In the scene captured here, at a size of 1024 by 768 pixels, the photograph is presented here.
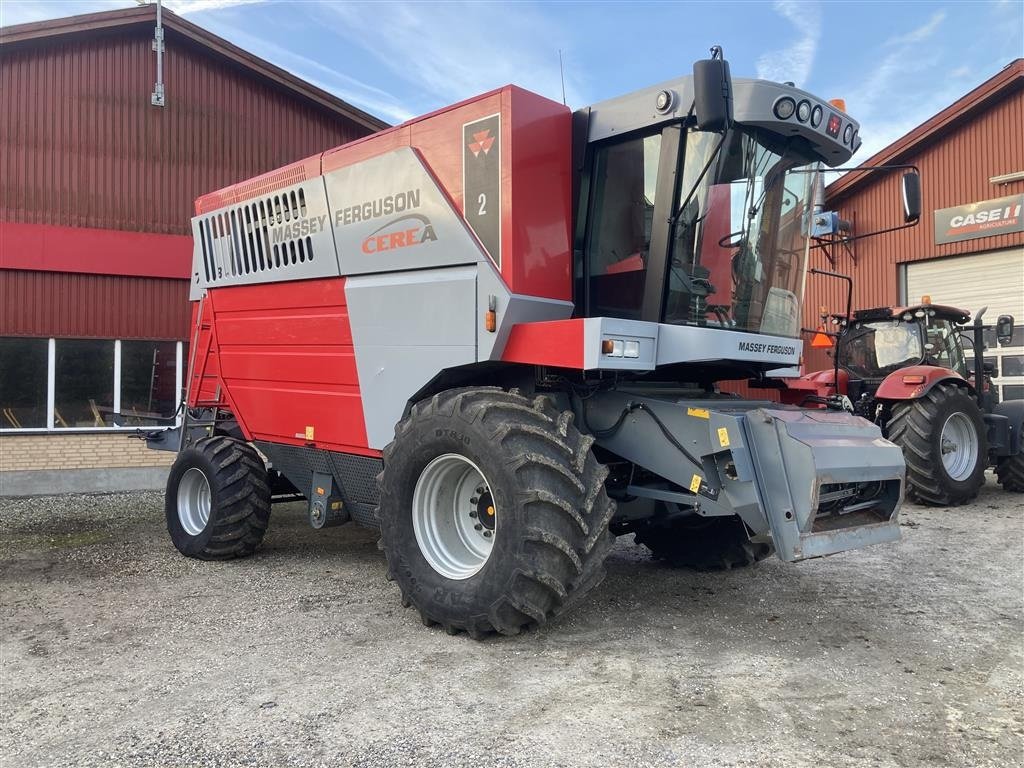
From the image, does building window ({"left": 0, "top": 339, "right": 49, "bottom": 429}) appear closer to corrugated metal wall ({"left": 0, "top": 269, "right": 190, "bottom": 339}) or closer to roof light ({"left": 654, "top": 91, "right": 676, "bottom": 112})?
corrugated metal wall ({"left": 0, "top": 269, "right": 190, "bottom": 339})

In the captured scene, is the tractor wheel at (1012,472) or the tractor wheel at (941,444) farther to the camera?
the tractor wheel at (1012,472)

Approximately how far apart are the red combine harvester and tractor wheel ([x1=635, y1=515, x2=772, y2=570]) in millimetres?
22

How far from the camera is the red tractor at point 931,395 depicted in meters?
8.62

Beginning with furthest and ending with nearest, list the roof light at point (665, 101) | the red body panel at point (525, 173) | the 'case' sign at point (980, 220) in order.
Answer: the 'case' sign at point (980, 220), the red body panel at point (525, 173), the roof light at point (665, 101)

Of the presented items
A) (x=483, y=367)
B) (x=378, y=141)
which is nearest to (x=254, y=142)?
(x=378, y=141)

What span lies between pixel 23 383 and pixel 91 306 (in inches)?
52.1

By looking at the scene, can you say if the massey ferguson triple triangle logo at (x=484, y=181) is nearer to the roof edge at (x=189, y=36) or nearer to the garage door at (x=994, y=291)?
the roof edge at (x=189, y=36)

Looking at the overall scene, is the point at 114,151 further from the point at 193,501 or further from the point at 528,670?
the point at 528,670

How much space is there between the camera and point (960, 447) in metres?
9.20

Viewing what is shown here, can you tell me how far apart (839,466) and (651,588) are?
6.01 ft

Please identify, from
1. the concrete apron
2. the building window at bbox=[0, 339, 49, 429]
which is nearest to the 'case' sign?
the concrete apron

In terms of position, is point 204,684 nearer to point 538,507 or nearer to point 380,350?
point 538,507

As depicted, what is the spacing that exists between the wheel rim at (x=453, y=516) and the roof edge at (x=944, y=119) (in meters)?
10.1

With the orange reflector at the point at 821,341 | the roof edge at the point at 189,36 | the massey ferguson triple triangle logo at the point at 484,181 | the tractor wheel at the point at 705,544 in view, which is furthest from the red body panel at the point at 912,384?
the roof edge at the point at 189,36
